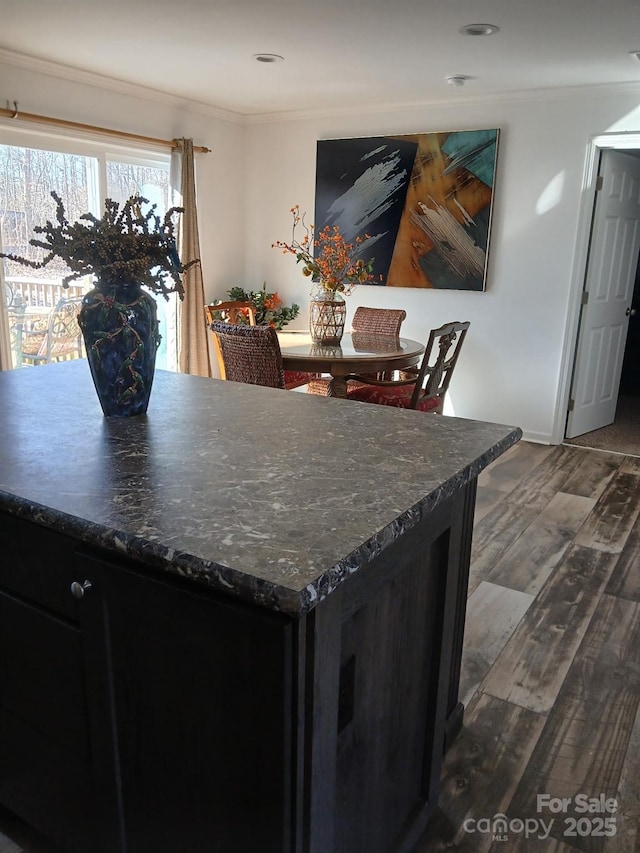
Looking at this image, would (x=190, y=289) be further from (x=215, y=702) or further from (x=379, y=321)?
(x=215, y=702)

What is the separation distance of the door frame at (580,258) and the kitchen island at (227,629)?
3406 millimetres

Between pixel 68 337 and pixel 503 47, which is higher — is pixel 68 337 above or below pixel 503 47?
below

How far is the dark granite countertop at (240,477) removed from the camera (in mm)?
1014

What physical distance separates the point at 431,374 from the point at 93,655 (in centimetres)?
302

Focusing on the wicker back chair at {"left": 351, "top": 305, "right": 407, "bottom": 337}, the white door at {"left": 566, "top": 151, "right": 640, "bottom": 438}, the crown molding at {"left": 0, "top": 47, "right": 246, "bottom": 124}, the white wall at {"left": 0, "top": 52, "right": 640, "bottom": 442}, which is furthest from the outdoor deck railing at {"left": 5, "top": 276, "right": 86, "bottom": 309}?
the white door at {"left": 566, "top": 151, "right": 640, "bottom": 438}

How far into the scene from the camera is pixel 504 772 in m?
1.88

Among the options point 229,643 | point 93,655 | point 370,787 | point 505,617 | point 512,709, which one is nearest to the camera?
point 229,643

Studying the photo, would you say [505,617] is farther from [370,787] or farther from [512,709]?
[370,787]

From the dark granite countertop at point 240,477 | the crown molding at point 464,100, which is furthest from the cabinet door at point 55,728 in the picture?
the crown molding at point 464,100

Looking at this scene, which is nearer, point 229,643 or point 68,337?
point 229,643

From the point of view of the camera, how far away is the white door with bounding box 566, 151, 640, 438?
15.4 ft

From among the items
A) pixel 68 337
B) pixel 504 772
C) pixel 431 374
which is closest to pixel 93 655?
pixel 504 772

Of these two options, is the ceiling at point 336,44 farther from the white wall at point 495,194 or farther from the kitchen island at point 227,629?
the kitchen island at point 227,629

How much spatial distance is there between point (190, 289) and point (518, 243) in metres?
2.54
